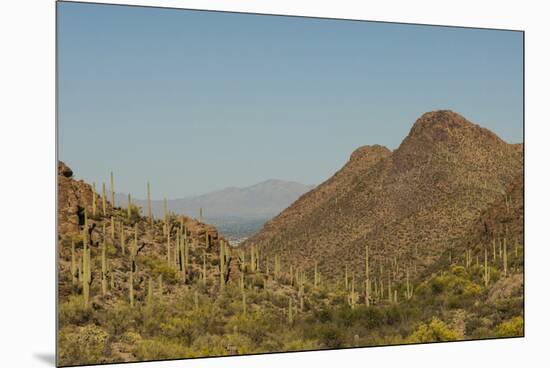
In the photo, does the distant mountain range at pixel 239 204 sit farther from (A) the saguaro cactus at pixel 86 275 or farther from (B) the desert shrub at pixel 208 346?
(B) the desert shrub at pixel 208 346

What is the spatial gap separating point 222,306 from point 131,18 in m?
4.70

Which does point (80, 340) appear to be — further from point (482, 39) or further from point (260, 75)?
point (482, 39)

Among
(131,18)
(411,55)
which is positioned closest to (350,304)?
(411,55)

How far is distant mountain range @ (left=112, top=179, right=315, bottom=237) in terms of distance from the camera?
58.0 ft

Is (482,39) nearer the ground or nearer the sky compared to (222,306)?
nearer the sky

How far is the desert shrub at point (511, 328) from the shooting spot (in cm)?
1936

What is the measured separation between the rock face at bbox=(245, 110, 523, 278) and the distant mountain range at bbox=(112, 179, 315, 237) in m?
0.19

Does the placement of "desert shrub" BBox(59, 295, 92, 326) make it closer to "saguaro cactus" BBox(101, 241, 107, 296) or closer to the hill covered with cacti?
the hill covered with cacti

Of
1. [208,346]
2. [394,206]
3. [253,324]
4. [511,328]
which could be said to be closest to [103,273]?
[208,346]

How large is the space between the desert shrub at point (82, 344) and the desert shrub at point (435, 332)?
17.7 feet

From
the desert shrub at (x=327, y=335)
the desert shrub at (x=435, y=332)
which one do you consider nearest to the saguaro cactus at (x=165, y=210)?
the desert shrub at (x=327, y=335)

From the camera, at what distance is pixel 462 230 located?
19.8 m

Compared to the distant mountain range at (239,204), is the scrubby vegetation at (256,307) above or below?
below

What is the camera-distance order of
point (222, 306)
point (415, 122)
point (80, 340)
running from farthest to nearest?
1. point (415, 122)
2. point (222, 306)
3. point (80, 340)
